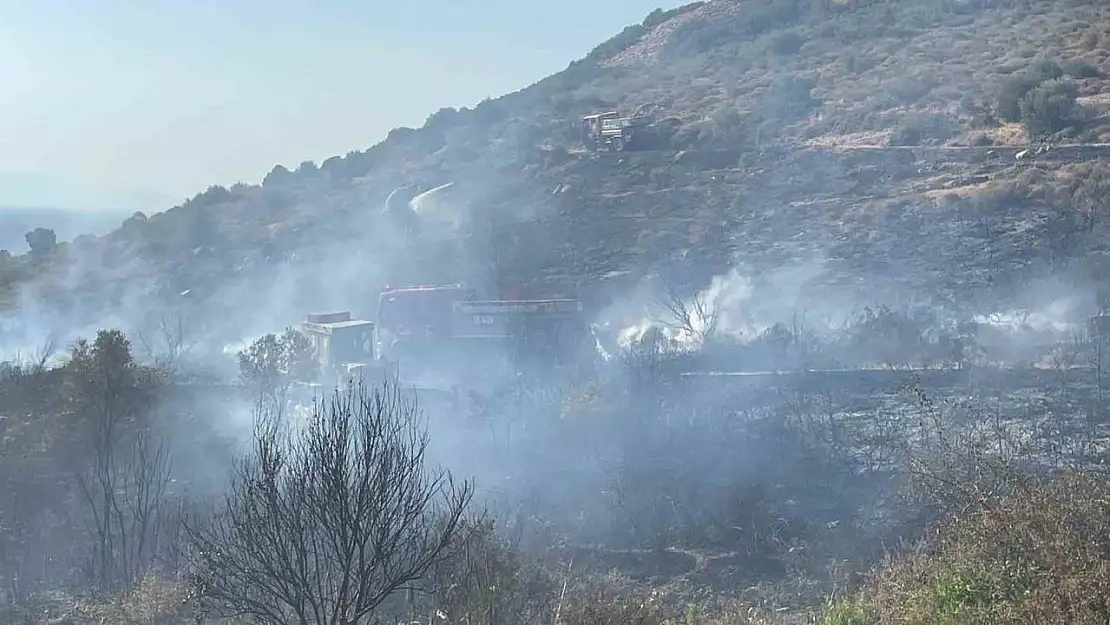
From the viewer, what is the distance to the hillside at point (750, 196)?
3142 cm

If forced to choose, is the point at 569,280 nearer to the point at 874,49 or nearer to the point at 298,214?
the point at 298,214

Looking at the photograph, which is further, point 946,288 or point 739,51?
point 739,51

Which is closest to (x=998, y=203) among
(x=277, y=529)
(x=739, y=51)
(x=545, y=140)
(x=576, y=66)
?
(x=545, y=140)

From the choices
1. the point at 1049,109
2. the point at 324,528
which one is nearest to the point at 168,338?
the point at 324,528

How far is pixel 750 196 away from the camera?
1485 inches

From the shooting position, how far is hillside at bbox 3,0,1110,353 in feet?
103

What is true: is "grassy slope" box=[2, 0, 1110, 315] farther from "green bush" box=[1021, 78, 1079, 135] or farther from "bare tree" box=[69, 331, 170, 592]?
"bare tree" box=[69, 331, 170, 592]

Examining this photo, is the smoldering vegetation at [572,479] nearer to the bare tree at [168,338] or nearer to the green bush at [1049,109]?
the bare tree at [168,338]

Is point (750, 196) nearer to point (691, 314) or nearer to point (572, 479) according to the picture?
point (691, 314)

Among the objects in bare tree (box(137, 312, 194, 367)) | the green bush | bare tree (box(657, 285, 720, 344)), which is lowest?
bare tree (box(657, 285, 720, 344))

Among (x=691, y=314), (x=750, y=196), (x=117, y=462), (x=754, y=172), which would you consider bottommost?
(x=691, y=314)

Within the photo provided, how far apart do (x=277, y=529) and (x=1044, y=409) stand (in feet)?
47.8

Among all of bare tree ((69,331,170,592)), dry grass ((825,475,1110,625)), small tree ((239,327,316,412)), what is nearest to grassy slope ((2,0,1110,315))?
small tree ((239,327,316,412))

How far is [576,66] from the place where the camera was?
72375 mm
